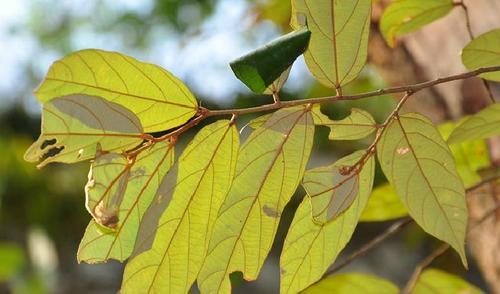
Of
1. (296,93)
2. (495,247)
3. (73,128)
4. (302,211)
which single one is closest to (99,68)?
(73,128)

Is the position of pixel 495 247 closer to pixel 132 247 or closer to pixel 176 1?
pixel 132 247

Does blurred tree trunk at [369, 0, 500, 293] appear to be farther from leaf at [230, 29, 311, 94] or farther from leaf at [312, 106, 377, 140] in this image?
leaf at [230, 29, 311, 94]

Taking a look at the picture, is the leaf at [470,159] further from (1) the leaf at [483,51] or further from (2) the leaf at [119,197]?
(2) the leaf at [119,197]

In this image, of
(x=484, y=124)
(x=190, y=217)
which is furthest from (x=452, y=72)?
A: (x=190, y=217)

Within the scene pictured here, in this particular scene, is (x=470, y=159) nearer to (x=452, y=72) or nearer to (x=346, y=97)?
Result: (x=452, y=72)

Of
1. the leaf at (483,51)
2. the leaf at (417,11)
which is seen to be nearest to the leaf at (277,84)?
the leaf at (483,51)

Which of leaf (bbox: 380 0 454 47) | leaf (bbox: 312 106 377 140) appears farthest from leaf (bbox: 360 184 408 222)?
leaf (bbox: 312 106 377 140)
